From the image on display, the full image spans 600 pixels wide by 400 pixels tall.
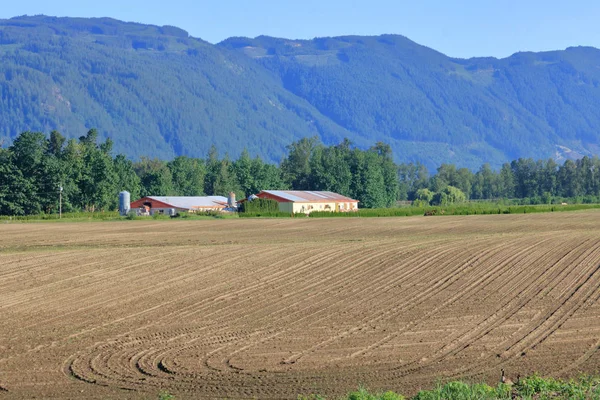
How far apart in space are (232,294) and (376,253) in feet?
39.3

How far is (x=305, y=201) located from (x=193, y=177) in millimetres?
43273

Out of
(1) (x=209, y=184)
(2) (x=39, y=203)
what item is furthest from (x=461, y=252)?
(1) (x=209, y=184)

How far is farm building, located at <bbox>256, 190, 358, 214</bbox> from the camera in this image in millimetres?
108625

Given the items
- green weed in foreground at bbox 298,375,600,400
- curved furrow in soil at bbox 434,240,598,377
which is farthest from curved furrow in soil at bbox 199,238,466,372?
green weed in foreground at bbox 298,375,600,400

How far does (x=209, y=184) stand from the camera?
156750 millimetres

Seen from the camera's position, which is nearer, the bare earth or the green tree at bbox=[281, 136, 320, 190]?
the bare earth

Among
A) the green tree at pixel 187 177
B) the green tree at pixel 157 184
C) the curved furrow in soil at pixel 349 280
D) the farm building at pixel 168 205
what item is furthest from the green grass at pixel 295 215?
the curved furrow in soil at pixel 349 280

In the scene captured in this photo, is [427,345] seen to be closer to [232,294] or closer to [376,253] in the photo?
[232,294]

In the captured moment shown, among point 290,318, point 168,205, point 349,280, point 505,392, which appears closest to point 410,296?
point 349,280

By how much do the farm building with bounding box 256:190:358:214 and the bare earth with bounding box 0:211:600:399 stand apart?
66.3m

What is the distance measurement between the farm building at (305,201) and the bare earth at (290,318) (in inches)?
2608

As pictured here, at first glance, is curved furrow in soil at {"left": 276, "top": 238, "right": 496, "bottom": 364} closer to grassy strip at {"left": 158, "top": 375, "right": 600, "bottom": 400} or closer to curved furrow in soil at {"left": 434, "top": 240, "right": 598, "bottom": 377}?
→ curved furrow in soil at {"left": 434, "top": 240, "right": 598, "bottom": 377}

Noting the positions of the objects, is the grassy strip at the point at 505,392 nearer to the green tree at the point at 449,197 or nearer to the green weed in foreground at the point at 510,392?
the green weed in foreground at the point at 510,392

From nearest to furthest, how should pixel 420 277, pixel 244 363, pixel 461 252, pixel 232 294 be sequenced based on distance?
pixel 244 363 < pixel 232 294 < pixel 420 277 < pixel 461 252
